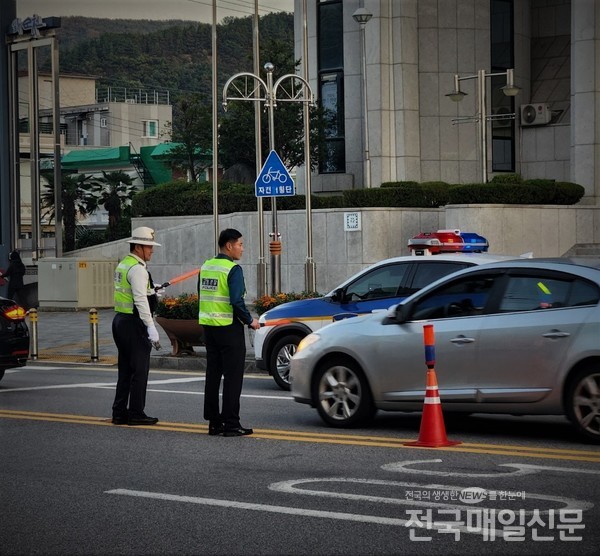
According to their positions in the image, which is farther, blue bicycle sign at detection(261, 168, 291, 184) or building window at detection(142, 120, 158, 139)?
building window at detection(142, 120, 158, 139)

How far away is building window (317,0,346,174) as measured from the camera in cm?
3881

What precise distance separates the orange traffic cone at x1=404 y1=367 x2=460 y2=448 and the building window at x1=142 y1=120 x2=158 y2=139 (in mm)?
99954

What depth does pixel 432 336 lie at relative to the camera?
10305 mm

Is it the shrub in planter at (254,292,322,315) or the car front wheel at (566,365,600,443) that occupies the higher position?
the shrub in planter at (254,292,322,315)

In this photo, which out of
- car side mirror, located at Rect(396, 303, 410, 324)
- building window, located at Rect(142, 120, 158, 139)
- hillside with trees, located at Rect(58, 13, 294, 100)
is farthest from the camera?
hillside with trees, located at Rect(58, 13, 294, 100)

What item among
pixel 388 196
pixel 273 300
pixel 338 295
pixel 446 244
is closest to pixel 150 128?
pixel 388 196

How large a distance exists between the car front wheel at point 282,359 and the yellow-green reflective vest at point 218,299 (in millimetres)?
4381

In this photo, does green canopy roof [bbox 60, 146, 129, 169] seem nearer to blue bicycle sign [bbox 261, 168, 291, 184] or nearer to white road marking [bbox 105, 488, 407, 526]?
blue bicycle sign [bbox 261, 168, 291, 184]

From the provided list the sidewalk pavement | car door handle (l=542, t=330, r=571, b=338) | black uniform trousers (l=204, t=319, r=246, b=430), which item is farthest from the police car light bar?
car door handle (l=542, t=330, r=571, b=338)

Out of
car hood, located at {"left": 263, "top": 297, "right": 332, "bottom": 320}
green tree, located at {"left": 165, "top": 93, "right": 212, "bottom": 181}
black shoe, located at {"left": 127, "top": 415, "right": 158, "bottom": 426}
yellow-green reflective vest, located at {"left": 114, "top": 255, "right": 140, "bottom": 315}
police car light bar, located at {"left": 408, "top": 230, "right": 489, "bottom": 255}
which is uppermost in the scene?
green tree, located at {"left": 165, "top": 93, "right": 212, "bottom": 181}

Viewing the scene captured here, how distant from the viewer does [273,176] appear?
22.6 metres

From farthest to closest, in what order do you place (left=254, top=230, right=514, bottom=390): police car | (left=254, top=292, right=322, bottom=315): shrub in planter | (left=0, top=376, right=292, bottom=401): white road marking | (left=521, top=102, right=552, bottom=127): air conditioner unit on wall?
(left=521, top=102, right=552, bottom=127): air conditioner unit on wall < (left=254, top=292, right=322, bottom=315): shrub in planter < (left=0, top=376, right=292, bottom=401): white road marking < (left=254, top=230, right=514, bottom=390): police car

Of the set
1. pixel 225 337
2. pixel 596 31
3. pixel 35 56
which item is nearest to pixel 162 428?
pixel 225 337

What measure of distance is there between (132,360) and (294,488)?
13.1 feet
